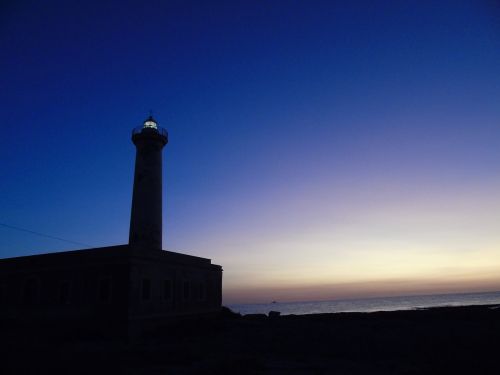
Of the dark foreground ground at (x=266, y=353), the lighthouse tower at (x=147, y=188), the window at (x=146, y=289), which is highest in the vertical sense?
the lighthouse tower at (x=147, y=188)

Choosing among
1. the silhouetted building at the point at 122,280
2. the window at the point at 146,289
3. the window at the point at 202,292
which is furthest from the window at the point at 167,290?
the window at the point at 202,292

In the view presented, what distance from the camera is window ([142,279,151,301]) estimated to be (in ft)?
68.4

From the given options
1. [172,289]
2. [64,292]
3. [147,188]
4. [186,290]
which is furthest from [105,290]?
[147,188]

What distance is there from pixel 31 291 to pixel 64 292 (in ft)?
8.69

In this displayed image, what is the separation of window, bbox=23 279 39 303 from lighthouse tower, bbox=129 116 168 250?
5.84 m

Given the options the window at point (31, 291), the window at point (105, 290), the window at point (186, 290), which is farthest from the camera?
the window at point (186, 290)

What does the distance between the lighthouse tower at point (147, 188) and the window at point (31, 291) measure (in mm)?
5838

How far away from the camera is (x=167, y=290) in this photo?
23.1m

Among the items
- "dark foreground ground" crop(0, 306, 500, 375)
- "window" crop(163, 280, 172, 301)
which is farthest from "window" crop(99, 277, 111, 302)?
"window" crop(163, 280, 172, 301)

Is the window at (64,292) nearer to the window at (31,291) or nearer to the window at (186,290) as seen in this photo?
the window at (31,291)

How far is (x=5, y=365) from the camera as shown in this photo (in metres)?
11.9

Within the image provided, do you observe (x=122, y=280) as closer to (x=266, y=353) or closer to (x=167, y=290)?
(x=167, y=290)

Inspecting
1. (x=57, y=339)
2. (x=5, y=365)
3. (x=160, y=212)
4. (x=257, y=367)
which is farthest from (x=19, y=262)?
(x=257, y=367)

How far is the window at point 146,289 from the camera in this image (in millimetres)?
20859
